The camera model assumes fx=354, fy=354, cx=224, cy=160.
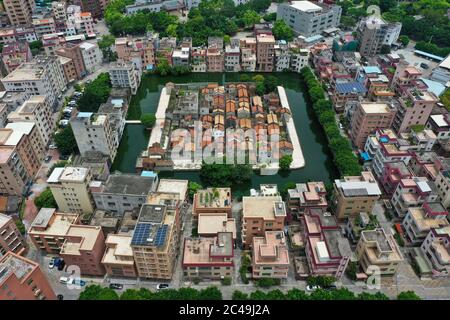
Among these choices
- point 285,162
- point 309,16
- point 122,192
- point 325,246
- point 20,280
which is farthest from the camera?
point 309,16

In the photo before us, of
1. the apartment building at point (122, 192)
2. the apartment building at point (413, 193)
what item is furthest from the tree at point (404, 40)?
the apartment building at point (122, 192)

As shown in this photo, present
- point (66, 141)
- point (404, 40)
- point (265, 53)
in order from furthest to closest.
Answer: point (404, 40), point (265, 53), point (66, 141)

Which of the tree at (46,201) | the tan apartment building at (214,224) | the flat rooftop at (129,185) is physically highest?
the flat rooftop at (129,185)

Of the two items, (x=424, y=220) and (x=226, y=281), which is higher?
(x=424, y=220)

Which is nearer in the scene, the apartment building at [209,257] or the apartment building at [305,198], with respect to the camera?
the apartment building at [209,257]

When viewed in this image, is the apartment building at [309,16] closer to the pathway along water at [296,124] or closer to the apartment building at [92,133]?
the pathway along water at [296,124]

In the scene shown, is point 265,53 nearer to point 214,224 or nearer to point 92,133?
point 92,133

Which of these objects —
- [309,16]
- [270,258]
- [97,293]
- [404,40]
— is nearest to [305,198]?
[270,258]

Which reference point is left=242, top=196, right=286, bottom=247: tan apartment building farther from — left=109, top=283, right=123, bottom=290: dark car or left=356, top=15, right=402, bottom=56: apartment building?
left=356, top=15, right=402, bottom=56: apartment building

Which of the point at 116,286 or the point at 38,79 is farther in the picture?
the point at 38,79
